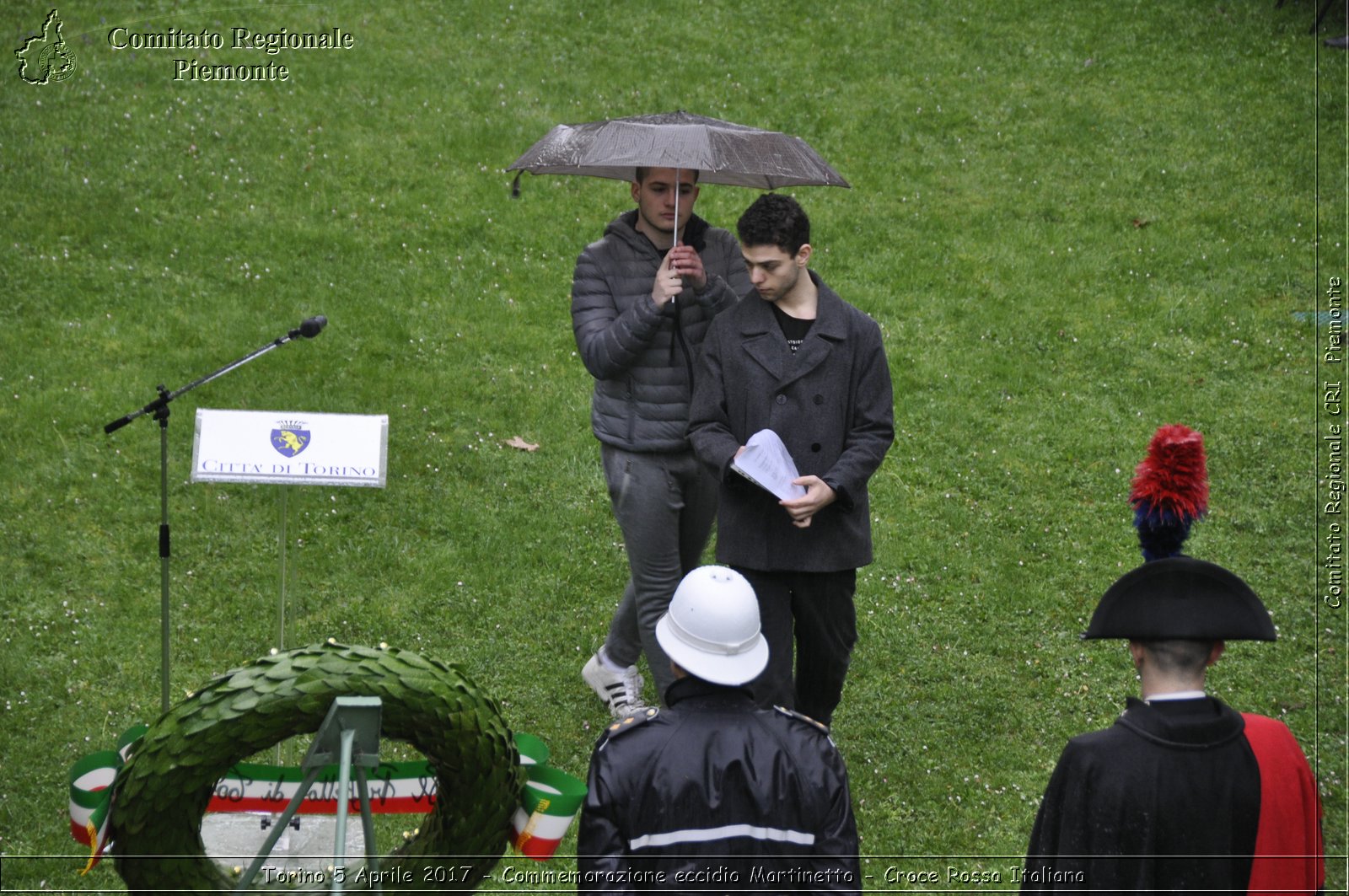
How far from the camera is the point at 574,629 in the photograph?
675 centimetres

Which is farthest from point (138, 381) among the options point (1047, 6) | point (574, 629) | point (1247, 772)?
point (1047, 6)

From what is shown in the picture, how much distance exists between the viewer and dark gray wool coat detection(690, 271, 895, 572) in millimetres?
4926

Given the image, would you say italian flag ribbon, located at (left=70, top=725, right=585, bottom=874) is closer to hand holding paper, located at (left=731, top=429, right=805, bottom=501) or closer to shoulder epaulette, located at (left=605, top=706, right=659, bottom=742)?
shoulder epaulette, located at (left=605, top=706, right=659, bottom=742)

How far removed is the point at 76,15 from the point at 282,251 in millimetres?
5085

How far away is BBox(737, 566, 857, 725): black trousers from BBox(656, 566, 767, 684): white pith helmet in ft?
4.20

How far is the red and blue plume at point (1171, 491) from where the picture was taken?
3934 millimetres

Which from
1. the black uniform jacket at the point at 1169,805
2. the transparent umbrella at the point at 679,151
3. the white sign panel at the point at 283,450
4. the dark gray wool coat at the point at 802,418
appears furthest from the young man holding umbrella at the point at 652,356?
the black uniform jacket at the point at 1169,805

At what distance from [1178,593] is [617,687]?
10.3 ft

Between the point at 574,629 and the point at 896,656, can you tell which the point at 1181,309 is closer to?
the point at 896,656

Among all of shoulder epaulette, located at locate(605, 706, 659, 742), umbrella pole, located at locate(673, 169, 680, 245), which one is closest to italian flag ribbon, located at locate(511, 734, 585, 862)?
shoulder epaulette, located at locate(605, 706, 659, 742)

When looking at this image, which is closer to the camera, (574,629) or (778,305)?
(778,305)

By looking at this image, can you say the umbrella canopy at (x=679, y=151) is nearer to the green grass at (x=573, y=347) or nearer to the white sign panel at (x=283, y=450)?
the white sign panel at (x=283, y=450)

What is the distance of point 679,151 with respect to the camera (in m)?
4.89

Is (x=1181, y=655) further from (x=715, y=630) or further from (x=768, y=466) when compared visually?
(x=768, y=466)
